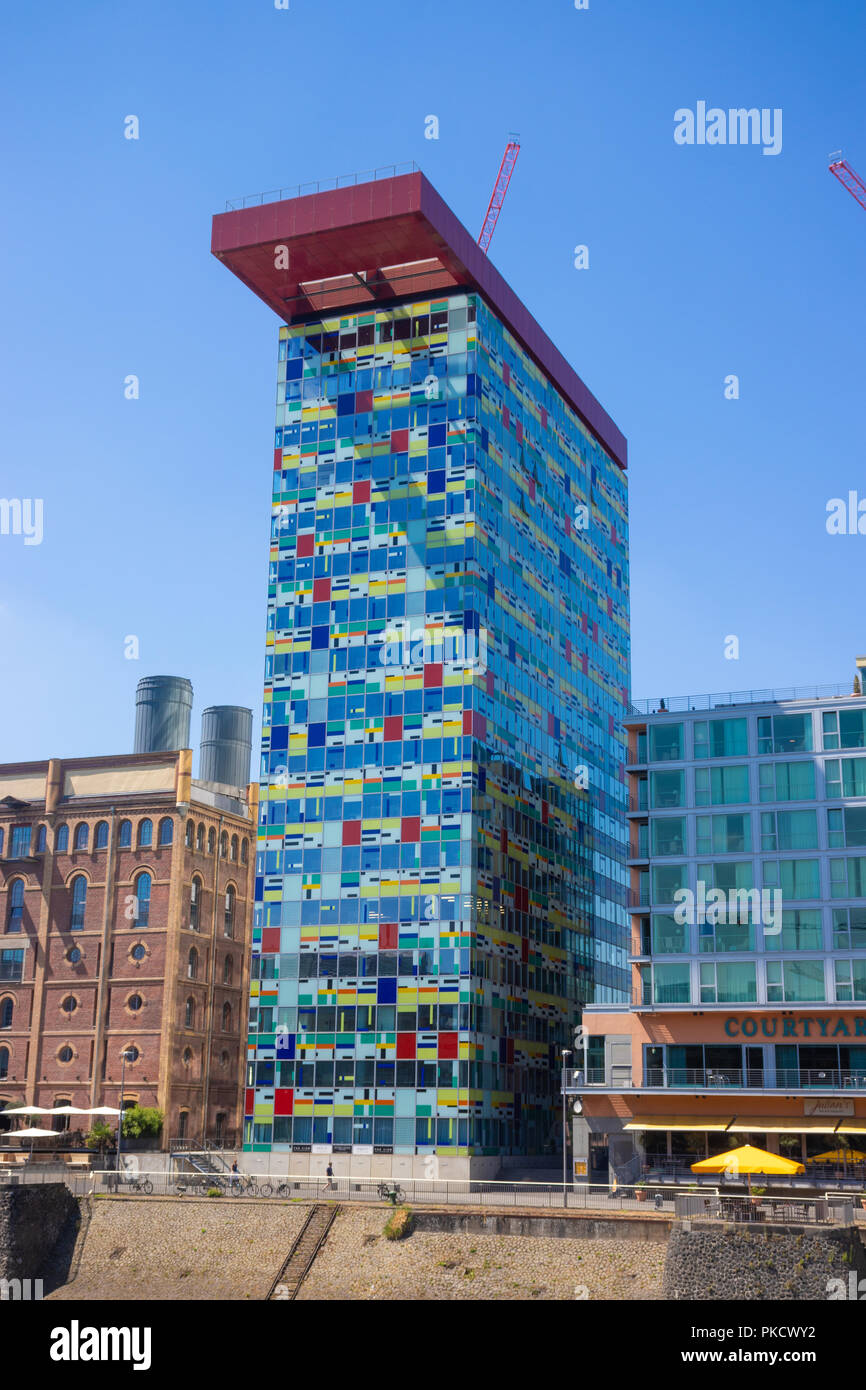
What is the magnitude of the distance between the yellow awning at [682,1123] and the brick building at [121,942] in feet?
125

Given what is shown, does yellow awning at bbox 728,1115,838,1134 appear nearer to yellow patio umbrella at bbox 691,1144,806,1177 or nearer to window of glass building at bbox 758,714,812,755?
yellow patio umbrella at bbox 691,1144,806,1177

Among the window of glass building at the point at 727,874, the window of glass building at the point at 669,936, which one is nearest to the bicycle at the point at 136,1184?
the window of glass building at the point at 669,936

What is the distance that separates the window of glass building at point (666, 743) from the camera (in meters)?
86.9

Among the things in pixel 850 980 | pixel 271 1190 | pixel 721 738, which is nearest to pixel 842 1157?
pixel 850 980

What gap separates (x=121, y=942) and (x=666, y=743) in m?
44.7

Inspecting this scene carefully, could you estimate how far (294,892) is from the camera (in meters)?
97.7

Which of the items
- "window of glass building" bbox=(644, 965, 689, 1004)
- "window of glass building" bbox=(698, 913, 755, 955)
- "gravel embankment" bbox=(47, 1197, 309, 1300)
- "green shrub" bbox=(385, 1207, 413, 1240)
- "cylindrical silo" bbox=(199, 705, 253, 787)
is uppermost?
"cylindrical silo" bbox=(199, 705, 253, 787)

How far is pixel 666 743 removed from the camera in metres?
87.2

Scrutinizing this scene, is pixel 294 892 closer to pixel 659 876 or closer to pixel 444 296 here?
pixel 659 876

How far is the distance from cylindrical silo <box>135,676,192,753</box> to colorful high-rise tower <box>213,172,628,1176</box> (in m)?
65.0

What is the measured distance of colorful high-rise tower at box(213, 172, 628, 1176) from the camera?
9356cm

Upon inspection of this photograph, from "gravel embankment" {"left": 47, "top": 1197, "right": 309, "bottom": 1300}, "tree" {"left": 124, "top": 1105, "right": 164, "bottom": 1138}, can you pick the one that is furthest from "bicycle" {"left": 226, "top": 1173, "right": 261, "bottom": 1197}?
"tree" {"left": 124, "top": 1105, "right": 164, "bottom": 1138}

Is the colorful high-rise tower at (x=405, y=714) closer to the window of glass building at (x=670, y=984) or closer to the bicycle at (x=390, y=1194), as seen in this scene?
the window of glass building at (x=670, y=984)
